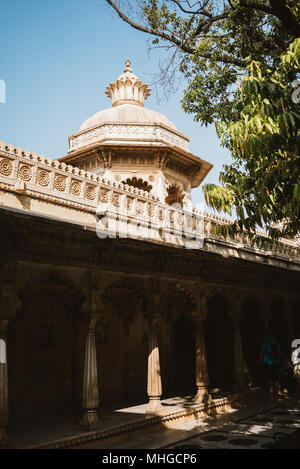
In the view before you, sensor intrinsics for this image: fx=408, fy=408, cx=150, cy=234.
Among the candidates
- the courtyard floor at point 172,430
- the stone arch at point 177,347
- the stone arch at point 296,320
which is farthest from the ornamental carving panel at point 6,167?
the stone arch at point 296,320

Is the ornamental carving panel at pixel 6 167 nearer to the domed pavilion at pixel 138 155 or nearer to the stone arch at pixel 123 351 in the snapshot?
the stone arch at pixel 123 351

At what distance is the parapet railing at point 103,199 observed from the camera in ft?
→ 24.0

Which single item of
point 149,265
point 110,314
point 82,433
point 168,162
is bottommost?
point 82,433

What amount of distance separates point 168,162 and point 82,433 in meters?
10.4

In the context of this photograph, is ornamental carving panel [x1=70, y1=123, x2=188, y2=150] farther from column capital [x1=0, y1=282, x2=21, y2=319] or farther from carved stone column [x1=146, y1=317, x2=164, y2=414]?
column capital [x1=0, y1=282, x2=21, y2=319]

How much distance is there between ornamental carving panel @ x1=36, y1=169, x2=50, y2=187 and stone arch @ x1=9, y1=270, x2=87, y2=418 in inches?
86.7

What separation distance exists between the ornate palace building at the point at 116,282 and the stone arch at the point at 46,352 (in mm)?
25

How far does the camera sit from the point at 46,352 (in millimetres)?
9477

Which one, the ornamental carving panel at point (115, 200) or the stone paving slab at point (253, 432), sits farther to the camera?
the ornamental carving panel at point (115, 200)

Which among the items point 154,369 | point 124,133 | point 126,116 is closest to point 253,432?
point 154,369

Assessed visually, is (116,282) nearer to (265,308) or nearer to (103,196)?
(103,196)

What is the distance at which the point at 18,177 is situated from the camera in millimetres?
7320
